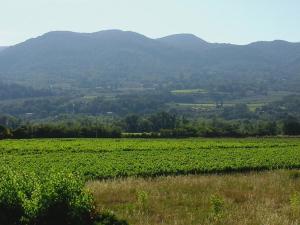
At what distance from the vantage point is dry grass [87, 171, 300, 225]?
21.0 metres

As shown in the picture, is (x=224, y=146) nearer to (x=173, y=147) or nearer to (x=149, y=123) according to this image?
(x=173, y=147)

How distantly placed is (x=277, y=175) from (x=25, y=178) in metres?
21.4

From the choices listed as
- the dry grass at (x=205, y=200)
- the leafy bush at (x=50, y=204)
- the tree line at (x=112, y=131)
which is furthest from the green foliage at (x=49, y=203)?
the tree line at (x=112, y=131)

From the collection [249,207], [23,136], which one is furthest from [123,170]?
[23,136]

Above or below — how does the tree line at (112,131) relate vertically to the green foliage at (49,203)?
below

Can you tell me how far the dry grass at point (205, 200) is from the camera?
829 inches

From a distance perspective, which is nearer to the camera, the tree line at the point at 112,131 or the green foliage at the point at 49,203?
the green foliage at the point at 49,203

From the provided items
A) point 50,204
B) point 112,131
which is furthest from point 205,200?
point 112,131

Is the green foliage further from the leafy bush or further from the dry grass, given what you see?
the dry grass

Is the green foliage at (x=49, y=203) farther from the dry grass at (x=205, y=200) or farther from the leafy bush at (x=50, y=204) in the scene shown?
the dry grass at (x=205, y=200)

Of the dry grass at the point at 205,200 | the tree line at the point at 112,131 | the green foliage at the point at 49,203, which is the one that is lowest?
the tree line at the point at 112,131

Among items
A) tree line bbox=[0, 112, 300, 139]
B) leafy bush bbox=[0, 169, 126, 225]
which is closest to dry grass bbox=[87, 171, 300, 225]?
leafy bush bbox=[0, 169, 126, 225]

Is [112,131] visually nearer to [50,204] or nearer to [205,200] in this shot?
[205,200]

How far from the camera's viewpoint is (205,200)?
2597 cm
